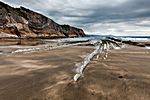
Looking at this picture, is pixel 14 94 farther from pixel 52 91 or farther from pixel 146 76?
pixel 146 76

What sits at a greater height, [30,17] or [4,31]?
[30,17]

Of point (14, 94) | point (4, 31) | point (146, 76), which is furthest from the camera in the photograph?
point (4, 31)

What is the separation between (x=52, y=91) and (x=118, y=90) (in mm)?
1679

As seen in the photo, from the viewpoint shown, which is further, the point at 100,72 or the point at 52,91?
the point at 100,72

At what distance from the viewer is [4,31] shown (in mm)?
60344

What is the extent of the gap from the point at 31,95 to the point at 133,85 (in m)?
2.76

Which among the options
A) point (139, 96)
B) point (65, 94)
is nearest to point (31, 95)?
point (65, 94)

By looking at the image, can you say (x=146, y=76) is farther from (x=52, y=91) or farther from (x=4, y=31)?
(x=4, y=31)

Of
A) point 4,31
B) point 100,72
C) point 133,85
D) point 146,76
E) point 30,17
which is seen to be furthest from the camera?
point 30,17

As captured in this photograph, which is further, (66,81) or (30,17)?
(30,17)

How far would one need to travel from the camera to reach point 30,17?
292 ft

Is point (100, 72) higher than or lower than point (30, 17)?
lower

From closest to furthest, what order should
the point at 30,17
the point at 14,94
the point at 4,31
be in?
the point at 14,94 → the point at 4,31 → the point at 30,17

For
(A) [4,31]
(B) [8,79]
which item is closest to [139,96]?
(B) [8,79]
